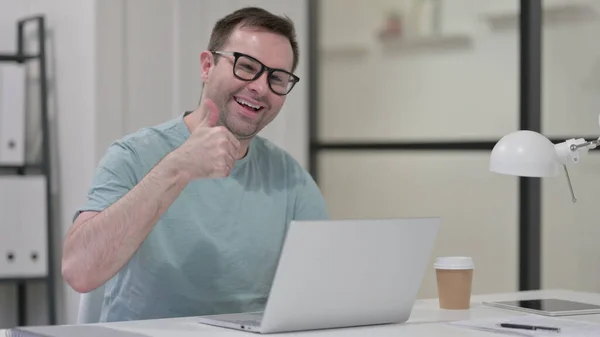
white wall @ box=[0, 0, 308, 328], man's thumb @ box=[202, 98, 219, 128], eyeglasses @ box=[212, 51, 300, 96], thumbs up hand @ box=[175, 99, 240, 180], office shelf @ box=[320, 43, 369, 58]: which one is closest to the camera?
thumbs up hand @ box=[175, 99, 240, 180]

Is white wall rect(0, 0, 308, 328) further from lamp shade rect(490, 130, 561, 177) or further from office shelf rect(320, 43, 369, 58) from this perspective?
lamp shade rect(490, 130, 561, 177)

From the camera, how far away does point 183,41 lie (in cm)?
374

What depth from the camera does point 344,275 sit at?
5.79 feet

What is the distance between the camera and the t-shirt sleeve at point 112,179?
6.85 ft

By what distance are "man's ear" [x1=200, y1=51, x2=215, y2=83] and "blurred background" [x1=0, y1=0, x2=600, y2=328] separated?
3.80ft

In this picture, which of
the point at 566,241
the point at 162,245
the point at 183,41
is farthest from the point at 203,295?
the point at 183,41

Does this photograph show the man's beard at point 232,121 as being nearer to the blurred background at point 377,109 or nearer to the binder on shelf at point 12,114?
the blurred background at point 377,109

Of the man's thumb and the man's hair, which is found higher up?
the man's hair

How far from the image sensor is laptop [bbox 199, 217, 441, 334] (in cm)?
168

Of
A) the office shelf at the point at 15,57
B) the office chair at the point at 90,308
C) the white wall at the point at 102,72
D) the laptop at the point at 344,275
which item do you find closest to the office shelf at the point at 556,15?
the white wall at the point at 102,72

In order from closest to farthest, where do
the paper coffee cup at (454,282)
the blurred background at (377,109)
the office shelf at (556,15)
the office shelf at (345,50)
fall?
the paper coffee cup at (454,282), the office shelf at (556,15), the blurred background at (377,109), the office shelf at (345,50)

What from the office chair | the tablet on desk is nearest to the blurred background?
the tablet on desk

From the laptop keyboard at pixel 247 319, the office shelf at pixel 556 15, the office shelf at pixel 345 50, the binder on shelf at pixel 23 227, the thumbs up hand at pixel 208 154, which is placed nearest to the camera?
the laptop keyboard at pixel 247 319

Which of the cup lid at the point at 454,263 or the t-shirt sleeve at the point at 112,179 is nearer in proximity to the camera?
the t-shirt sleeve at the point at 112,179
